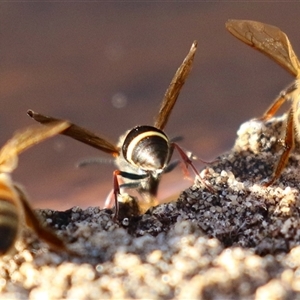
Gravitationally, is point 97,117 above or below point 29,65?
below

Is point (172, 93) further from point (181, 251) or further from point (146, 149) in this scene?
point (181, 251)

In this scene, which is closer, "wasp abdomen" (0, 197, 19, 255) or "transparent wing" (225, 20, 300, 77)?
"wasp abdomen" (0, 197, 19, 255)

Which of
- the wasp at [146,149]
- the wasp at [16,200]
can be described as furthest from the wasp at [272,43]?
the wasp at [16,200]

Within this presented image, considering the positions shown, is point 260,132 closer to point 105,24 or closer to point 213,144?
point 213,144

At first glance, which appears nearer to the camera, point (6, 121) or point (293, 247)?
point (293, 247)

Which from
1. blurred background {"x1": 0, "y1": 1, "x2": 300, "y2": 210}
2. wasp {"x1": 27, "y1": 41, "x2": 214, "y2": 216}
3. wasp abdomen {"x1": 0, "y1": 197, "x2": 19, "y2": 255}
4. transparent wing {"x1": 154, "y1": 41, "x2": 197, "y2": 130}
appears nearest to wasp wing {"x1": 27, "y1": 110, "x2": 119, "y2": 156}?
wasp {"x1": 27, "y1": 41, "x2": 214, "y2": 216}

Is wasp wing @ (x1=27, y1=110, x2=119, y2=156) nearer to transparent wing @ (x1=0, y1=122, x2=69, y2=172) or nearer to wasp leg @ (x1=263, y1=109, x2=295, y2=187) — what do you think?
transparent wing @ (x1=0, y1=122, x2=69, y2=172)

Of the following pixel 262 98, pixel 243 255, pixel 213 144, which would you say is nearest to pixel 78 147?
pixel 213 144
